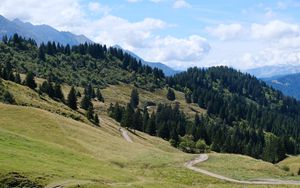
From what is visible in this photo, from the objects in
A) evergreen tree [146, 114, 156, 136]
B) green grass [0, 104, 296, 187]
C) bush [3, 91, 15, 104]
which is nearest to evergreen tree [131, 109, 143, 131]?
evergreen tree [146, 114, 156, 136]

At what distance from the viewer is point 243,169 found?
8106 cm

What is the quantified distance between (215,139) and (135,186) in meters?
134

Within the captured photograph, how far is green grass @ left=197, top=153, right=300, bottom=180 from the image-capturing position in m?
75.6

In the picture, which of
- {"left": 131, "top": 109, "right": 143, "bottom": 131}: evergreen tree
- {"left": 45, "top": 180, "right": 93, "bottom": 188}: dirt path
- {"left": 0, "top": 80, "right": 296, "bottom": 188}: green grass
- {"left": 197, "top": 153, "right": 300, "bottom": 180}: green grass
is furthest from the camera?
{"left": 131, "top": 109, "right": 143, "bottom": 131}: evergreen tree

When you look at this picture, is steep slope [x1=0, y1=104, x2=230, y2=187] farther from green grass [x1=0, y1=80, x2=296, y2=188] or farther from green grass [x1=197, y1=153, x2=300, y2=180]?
green grass [x1=197, y1=153, x2=300, y2=180]

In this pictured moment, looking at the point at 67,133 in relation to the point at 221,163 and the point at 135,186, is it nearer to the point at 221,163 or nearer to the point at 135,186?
the point at 221,163

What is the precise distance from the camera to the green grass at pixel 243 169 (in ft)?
248

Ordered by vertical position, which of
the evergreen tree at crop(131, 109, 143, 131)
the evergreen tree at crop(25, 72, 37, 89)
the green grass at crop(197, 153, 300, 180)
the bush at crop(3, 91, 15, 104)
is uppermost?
the evergreen tree at crop(25, 72, 37, 89)

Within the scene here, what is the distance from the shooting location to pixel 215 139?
592 feet

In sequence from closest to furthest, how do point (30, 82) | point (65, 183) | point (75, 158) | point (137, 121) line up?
point (65, 183)
point (75, 158)
point (30, 82)
point (137, 121)

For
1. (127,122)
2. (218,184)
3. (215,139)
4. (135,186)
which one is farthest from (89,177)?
(215,139)

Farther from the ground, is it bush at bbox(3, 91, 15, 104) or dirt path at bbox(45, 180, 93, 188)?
bush at bbox(3, 91, 15, 104)

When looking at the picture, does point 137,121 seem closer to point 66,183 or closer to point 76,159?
point 76,159

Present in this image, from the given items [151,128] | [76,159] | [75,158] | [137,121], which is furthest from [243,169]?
[151,128]
